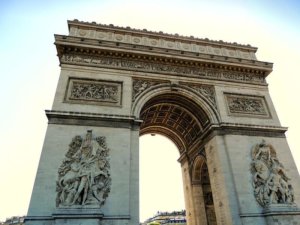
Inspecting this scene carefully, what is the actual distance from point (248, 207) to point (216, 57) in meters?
9.72

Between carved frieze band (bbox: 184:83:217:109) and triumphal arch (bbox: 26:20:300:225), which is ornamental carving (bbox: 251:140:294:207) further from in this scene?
carved frieze band (bbox: 184:83:217:109)

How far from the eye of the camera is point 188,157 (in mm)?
17250

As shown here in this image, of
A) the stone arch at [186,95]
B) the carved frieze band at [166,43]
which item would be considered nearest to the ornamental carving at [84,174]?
the stone arch at [186,95]

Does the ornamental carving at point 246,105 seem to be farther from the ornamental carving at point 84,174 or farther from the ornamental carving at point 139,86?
the ornamental carving at point 84,174

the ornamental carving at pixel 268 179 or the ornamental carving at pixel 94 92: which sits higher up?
the ornamental carving at pixel 94 92

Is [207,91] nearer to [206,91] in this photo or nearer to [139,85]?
[206,91]

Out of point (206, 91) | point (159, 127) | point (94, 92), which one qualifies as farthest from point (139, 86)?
point (159, 127)

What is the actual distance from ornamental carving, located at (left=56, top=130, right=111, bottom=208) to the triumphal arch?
4 cm

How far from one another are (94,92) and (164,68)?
4.93 meters

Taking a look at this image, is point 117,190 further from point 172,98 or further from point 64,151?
point 172,98

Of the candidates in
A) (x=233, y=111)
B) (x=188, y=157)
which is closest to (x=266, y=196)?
(x=233, y=111)

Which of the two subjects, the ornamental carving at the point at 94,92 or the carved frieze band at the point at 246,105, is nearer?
the ornamental carving at the point at 94,92

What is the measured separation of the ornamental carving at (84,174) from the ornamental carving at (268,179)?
307 inches

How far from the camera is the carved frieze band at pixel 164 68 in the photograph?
13406mm
